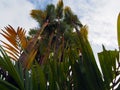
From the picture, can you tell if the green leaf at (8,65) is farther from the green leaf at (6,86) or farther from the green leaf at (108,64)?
the green leaf at (108,64)

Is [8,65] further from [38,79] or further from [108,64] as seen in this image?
[108,64]

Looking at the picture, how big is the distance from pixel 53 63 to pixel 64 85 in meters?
0.09

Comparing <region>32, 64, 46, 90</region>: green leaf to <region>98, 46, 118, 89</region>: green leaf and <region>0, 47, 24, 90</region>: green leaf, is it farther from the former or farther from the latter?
<region>98, 46, 118, 89</region>: green leaf

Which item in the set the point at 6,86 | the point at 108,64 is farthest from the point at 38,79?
the point at 108,64

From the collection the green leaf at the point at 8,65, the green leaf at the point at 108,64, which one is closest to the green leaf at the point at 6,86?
the green leaf at the point at 8,65

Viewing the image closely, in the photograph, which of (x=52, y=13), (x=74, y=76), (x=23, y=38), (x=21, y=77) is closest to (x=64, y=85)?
(x=74, y=76)

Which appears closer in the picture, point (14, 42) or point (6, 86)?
point (6, 86)

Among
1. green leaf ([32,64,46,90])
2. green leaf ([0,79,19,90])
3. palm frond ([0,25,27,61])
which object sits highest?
palm frond ([0,25,27,61])

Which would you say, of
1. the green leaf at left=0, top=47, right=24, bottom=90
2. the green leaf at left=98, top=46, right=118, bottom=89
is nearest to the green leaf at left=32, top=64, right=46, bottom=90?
the green leaf at left=0, top=47, right=24, bottom=90

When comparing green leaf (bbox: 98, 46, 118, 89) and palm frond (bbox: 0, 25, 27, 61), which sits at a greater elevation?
palm frond (bbox: 0, 25, 27, 61)

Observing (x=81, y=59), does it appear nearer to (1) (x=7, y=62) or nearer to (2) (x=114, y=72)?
(2) (x=114, y=72)

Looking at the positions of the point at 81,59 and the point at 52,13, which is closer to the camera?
the point at 81,59

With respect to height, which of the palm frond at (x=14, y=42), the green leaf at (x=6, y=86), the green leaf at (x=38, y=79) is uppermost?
the palm frond at (x=14, y=42)

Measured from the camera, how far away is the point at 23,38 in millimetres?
1867
